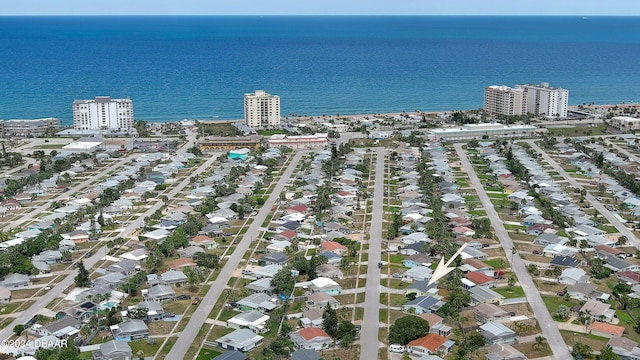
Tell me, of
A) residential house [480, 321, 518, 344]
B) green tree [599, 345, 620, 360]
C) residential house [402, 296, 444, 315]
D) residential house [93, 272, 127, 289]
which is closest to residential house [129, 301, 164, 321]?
residential house [93, 272, 127, 289]

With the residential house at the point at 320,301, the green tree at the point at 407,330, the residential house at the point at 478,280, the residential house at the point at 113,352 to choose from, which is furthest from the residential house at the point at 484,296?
the residential house at the point at 113,352

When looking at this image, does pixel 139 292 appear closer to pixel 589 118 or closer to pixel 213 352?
pixel 213 352

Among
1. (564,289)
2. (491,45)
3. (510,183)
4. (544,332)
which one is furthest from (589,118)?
(491,45)

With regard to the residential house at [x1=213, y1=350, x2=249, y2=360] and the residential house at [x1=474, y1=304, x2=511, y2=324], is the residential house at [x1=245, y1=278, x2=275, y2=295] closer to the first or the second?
the residential house at [x1=213, y1=350, x2=249, y2=360]

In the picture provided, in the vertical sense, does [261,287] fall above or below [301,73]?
below

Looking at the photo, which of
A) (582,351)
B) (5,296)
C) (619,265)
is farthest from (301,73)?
(582,351)

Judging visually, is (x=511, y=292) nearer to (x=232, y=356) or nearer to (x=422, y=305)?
(x=422, y=305)
